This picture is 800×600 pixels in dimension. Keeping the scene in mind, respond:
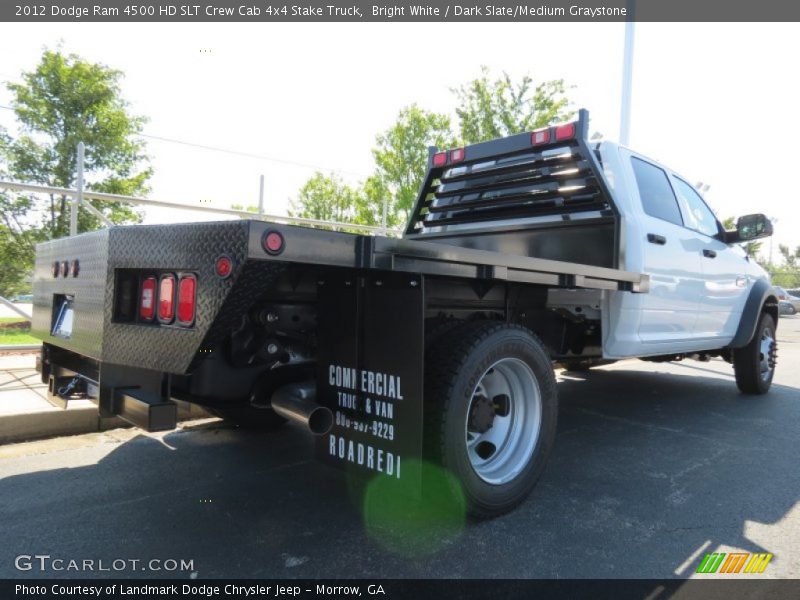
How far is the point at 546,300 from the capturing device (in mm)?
3623

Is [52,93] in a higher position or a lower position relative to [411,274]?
higher

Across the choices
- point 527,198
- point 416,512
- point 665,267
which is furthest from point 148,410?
point 665,267

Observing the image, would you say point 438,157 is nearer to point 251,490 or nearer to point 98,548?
point 251,490

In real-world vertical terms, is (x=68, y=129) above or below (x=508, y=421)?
above

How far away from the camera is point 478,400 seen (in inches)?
110

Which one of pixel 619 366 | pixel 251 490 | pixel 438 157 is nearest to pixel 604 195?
pixel 438 157

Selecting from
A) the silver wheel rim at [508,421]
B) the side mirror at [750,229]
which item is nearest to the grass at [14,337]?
the silver wheel rim at [508,421]

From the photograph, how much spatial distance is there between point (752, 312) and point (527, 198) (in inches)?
125

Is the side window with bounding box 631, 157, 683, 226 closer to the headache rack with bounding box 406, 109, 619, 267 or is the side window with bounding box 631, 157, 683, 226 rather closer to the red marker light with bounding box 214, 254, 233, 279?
the headache rack with bounding box 406, 109, 619, 267

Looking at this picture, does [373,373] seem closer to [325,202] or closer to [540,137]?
[540,137]

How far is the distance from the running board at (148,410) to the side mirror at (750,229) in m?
5.18

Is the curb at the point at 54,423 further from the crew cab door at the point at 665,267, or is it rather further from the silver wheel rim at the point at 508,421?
the crew cab door at the point at 665,267

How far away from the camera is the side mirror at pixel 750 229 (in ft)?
16.5

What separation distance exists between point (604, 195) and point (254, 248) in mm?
2919
